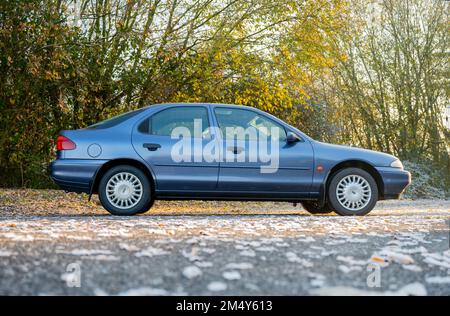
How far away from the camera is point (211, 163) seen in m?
8.95

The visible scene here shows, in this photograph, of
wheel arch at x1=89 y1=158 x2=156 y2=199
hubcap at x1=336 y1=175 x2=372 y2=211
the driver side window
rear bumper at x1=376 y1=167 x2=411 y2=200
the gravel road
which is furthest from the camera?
rear bumper at x1=376 y1=167 x2=411 y2=200

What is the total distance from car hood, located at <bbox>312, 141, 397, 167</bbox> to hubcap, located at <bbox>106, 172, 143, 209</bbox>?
256cm

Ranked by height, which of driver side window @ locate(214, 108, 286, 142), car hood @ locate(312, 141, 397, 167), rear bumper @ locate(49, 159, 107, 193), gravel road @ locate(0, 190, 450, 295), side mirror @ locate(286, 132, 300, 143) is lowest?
gravel road @ locate(0, 190, 450, 295)

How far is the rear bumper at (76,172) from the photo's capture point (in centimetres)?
870

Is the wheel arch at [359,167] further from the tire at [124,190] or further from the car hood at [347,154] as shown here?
the tire at [124,190]

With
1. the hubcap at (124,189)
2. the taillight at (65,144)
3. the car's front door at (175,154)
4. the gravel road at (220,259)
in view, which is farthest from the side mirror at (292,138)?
the taillight at (65,144)

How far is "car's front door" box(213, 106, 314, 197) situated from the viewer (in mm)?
9016

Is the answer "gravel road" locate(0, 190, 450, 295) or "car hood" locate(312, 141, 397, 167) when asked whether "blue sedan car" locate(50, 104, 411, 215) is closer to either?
"car hood" locate(312, 141, 397, 167)

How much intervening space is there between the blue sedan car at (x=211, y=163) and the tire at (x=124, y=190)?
0.04 ft

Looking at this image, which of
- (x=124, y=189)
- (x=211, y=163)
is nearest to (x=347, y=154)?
(x=211, y=163)

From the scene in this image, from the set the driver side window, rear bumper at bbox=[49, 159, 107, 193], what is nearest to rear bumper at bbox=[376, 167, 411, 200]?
the driver side window
